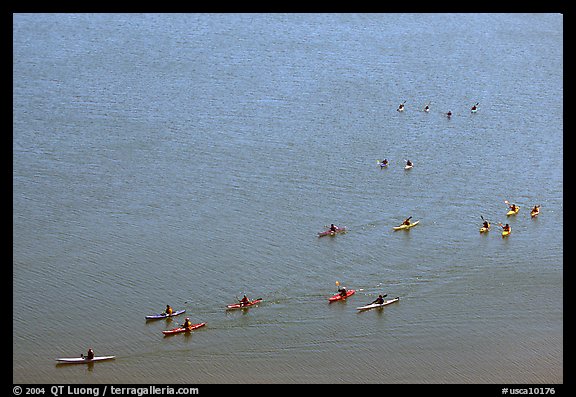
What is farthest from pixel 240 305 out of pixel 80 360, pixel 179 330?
pixel 80 360

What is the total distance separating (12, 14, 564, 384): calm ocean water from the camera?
3688 cm

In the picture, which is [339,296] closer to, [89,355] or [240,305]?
[240,305]

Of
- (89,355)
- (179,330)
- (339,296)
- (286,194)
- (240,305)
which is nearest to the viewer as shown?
(89,355)

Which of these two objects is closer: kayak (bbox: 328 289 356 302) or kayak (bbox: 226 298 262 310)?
kayak (bbox: 226 298 262 310)

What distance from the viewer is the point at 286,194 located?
48.4 m

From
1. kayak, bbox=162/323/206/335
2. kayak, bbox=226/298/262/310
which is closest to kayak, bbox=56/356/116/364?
kayak, bbox=162/323/206/335

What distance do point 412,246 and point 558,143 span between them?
1641 centimetres

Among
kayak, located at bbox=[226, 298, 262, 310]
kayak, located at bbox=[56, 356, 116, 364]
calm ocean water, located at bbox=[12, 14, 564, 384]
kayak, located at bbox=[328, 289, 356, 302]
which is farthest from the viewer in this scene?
kayak, located at bbox=[328, 289, 356, 302]

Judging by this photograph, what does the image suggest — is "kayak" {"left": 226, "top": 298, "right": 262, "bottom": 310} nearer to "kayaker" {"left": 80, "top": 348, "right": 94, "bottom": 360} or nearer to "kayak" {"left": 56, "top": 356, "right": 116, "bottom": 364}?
"kayak" {"left": 56, "top": 356, "right": 116, "bottom": 364}

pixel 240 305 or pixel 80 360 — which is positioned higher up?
pixel 240 305

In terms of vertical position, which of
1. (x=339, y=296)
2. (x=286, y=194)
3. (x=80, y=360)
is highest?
(x=286, y=194)

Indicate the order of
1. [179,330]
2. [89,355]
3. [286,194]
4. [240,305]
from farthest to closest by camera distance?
[286,194] < [240,305] < [179,330] < [89,355]

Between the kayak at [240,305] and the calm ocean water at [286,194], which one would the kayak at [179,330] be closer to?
the calm ocean water at [286,194]

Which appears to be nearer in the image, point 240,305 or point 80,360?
point 80,360
